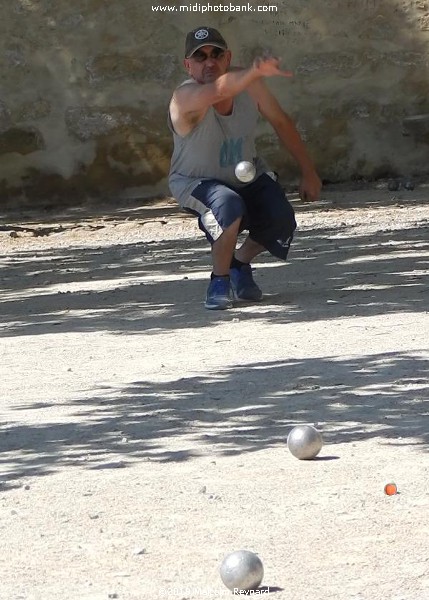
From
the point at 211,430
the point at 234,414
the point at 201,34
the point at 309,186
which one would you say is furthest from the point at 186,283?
the point at 211,430

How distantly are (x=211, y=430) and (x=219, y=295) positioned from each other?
2896mm

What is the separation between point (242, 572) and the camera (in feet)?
12.3

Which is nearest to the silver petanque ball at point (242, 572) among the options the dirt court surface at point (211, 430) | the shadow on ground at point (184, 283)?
the dirt court surface at point (211, 430)

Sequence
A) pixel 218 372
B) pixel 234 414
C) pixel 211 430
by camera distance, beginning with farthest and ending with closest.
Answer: pixel 218 372 < pixel 234 414 < pixel 211 430

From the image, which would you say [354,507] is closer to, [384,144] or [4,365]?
[4,365]

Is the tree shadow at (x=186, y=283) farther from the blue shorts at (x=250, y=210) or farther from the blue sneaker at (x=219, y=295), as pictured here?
the blue shorts at (x=250, y=210)

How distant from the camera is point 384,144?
14.7 m

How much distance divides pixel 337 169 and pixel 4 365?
804 centimetres

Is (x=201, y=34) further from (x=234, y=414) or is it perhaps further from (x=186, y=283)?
(x=234, y=414)

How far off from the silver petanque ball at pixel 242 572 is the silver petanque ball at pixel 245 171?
481 cm

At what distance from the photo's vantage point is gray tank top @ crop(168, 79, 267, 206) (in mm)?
8484

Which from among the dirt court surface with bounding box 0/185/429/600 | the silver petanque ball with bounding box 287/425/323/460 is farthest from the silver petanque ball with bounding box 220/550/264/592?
the silver petanque ball with bounding box 287/425/323/460

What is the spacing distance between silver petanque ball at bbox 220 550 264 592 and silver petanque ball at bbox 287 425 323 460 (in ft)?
4.04

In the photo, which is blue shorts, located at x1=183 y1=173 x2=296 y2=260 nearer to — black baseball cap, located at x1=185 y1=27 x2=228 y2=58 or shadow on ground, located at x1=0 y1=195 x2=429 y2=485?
shadow on ground, located at x1=0 y1=195 x2=429 y2=485
